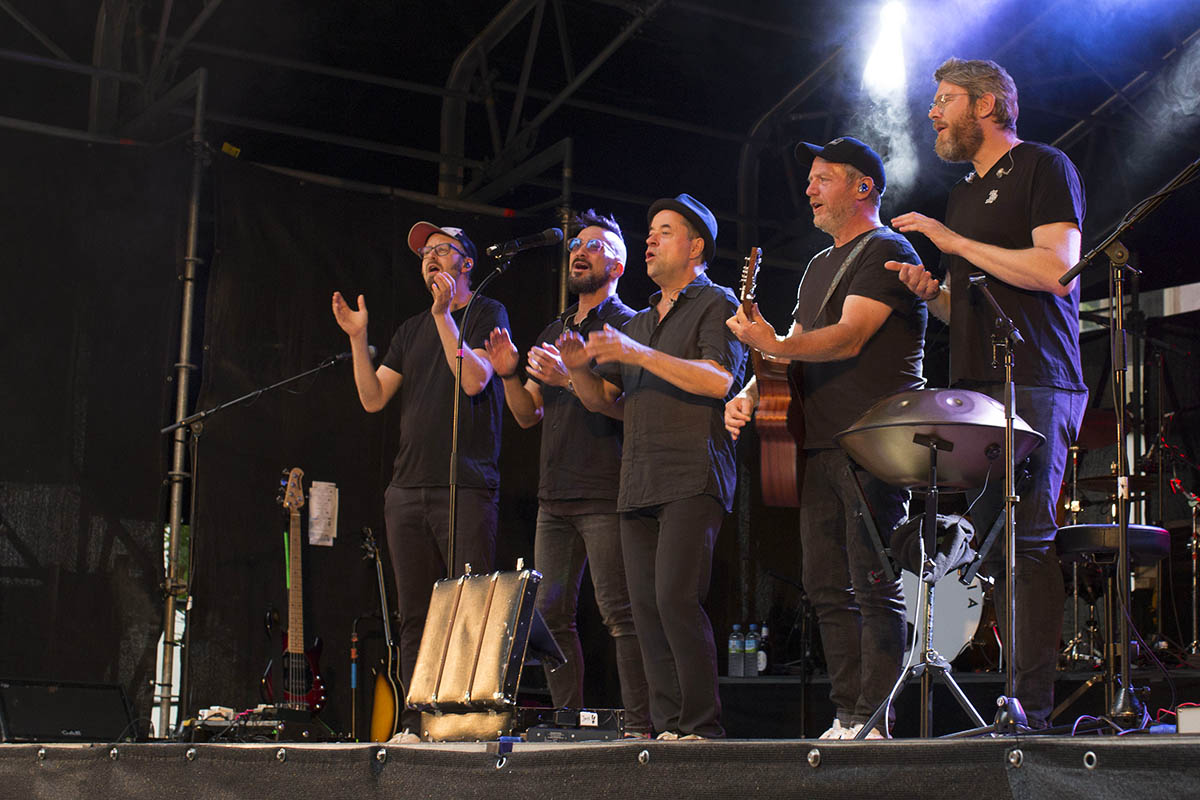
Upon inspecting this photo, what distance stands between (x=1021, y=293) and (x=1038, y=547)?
668mm

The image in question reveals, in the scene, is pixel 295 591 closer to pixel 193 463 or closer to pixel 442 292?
pixel 193 463

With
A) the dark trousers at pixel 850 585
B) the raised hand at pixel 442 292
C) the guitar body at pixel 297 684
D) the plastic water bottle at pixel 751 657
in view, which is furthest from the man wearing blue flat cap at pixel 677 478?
the plastic water bottle at pixel 751 657

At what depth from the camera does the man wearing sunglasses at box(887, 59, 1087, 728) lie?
3.10 m

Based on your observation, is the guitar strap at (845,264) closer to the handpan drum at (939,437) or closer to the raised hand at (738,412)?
the raised hand at (738,412)

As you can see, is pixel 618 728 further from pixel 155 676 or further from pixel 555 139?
pixel 555 139

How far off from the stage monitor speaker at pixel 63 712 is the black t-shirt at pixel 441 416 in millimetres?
2156

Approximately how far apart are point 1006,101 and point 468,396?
8.33 feet

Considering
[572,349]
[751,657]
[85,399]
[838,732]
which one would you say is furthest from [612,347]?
[751,657]

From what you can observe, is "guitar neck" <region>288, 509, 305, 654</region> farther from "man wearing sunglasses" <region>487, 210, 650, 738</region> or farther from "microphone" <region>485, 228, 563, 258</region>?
"microphone" <region>485, 228, 563, 258</region>

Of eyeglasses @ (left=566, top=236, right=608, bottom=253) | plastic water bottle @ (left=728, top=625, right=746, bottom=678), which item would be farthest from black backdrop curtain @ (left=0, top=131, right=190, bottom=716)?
plastic water bottle @ (left=728, top=625, right=746, bottom=678)

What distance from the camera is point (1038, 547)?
3090 mm

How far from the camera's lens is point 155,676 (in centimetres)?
668

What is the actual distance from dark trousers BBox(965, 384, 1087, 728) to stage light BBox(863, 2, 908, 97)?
455 cm

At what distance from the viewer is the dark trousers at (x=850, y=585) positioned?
3225mm
